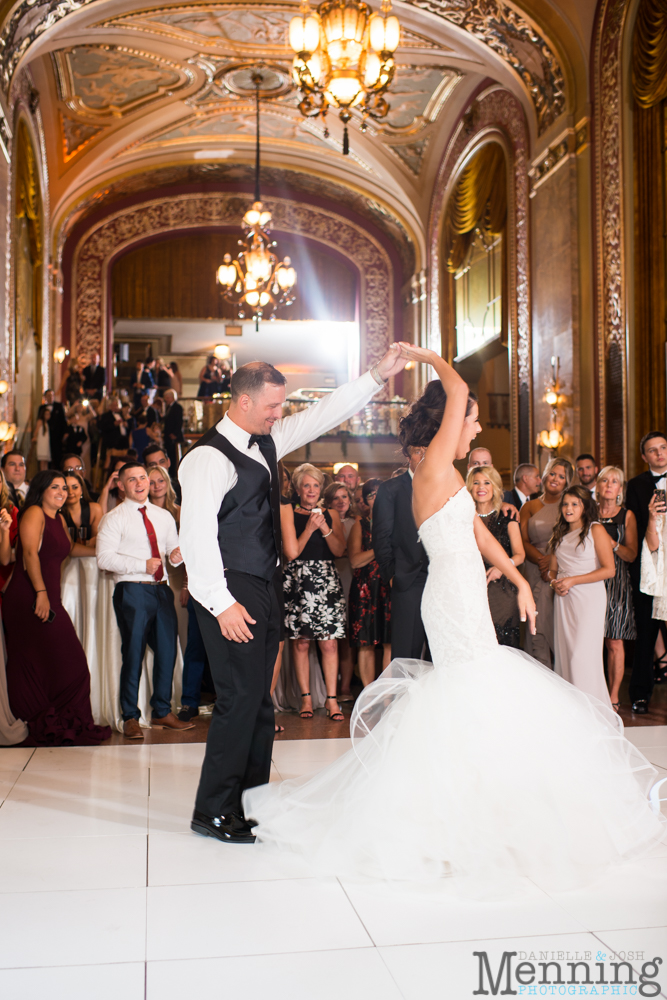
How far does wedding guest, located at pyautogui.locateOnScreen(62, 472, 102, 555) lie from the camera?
5.82m

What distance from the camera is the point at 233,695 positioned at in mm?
3113

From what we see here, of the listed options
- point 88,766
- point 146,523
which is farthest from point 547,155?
point 88,766

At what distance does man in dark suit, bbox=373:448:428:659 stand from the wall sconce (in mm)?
6076

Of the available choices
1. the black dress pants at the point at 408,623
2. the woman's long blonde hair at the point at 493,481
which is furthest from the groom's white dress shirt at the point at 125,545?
the woman's long blonde hair at the point at 493,481

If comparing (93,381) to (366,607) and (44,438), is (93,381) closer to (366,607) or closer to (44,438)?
(44,438)

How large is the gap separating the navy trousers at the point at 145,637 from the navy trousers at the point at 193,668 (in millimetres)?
190

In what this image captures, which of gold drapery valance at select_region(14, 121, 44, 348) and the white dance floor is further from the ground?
A: gold drapery valance at select_region(14, 121, 44, 348)

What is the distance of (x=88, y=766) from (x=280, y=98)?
13.1 meters

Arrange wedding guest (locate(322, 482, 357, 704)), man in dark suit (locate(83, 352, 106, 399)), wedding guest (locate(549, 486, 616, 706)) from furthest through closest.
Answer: man in dark suit (locate(83, 352, 106, 399)) < wedding guest (locate(322, 482, 357, 704)) < wedding guest (locate(549, 486, 616, 706))

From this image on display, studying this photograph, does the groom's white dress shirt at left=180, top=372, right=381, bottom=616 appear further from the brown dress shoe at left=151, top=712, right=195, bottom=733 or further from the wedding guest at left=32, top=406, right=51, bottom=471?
the wedding guest at left=32, top=406, right=51, bottom=471

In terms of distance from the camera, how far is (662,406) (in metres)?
8.83

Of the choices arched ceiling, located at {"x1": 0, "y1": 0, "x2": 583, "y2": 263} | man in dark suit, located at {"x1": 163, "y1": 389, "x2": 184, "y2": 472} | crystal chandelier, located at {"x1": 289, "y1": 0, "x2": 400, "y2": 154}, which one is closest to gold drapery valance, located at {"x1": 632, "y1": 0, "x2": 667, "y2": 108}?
arched ceiling, located at {"x1": 0, "y1": 0, "x2": 583, "y2": 263}

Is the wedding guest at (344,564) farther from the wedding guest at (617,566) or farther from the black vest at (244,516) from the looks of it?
the black vest at (244,516)

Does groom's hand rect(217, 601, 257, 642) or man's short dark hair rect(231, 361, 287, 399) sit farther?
man's short dark hair rect(231, 361, 287, 399)
